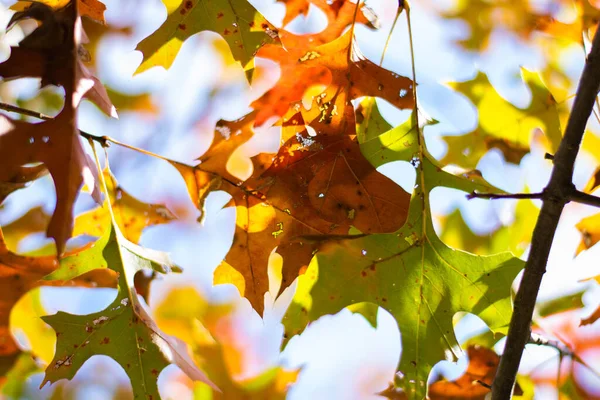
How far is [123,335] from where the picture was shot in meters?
0.88

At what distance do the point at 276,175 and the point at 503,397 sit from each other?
0.43 m

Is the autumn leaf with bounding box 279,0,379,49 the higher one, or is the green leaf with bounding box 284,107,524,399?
the autumn leaf with bounding box 279,0,379,49

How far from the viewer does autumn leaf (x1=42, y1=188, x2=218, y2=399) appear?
0.86m

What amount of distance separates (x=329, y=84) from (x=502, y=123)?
392mm

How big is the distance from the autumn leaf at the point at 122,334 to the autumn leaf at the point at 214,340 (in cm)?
43

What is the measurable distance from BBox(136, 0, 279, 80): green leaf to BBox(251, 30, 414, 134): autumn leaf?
0.19 feet

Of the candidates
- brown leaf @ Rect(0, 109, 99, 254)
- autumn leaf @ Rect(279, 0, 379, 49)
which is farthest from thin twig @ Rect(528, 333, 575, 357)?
brown leaf @ Rect(0, 109, 99, 254)

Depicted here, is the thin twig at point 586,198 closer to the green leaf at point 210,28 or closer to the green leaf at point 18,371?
the green leaf at point 210,28

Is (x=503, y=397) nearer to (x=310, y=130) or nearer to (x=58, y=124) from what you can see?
(x=310, y=130)

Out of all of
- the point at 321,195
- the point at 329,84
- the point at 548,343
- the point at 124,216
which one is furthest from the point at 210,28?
the point at 548,343

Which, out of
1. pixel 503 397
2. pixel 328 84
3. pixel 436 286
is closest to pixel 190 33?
pixel 328 84

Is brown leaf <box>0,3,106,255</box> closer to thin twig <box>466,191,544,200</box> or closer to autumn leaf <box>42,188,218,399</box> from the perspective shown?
autumn leaf <box>42,188,218,399</box>

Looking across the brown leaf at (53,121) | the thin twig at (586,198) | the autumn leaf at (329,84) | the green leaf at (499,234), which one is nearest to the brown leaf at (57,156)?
the brown leaf at (53,121)

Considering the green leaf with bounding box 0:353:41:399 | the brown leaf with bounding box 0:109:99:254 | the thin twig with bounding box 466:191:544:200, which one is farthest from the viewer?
the green leaf with bounding box 0:353:41:399
